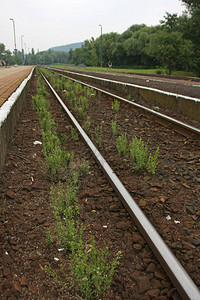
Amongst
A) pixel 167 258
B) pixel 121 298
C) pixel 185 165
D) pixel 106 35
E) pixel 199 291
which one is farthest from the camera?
pixel 106 35

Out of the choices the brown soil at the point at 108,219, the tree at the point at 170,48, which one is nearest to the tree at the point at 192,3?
the tree at the point at 170,48

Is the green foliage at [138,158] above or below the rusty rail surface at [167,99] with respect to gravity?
below

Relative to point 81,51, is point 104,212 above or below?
below

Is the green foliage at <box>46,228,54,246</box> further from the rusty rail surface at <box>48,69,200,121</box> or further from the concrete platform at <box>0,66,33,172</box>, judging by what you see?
the rusty rail surface at <box>48,69,200,121</box>

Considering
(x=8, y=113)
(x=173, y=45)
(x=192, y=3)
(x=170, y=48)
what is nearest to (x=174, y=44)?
(x=173, y=45)

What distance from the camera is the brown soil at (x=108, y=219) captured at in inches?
74.5

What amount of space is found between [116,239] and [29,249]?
0.81m

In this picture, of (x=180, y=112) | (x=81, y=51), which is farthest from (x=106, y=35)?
(x=180, y=112)

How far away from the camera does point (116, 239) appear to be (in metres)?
2.38

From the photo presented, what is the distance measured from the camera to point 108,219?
8.77ft

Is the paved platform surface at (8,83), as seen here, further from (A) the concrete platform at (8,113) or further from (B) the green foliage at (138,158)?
(B) the green foliage at (138,158)

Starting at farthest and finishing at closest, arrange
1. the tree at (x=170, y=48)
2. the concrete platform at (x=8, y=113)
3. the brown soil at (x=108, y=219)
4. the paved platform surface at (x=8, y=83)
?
1. the tree at (x=170, y=48)
2. the paved platform surface at (x=8, y=83)
3. the concrete platform at (x=8, y=113)
4. the brown soil at (x=108, y=219)

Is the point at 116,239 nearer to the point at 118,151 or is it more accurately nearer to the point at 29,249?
the point at 29,249

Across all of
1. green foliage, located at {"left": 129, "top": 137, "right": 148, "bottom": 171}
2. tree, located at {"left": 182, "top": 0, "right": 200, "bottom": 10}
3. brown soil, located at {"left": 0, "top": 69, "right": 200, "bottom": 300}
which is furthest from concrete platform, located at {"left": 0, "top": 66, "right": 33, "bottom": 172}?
tree, located at {"left": 182, "top": 0, "right": 200, "bottom": 10}
